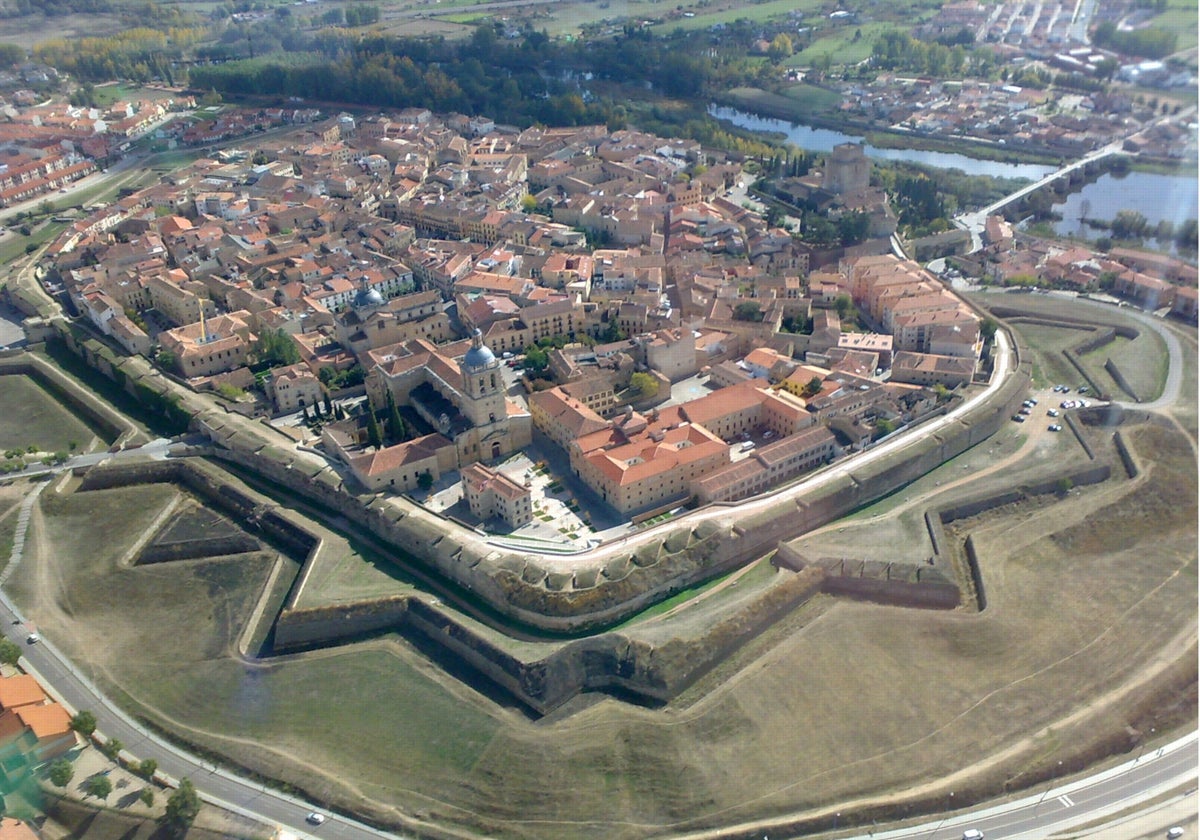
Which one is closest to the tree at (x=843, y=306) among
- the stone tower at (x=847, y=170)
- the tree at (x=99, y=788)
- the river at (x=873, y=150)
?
the stone tower at (x=847, y=170)

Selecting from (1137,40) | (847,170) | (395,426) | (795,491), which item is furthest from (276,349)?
(847,170)

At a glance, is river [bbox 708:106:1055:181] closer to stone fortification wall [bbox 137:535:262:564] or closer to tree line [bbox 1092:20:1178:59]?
tree line [bbox 1092:20:1178:59]

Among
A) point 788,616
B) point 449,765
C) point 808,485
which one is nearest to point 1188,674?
point 788,616

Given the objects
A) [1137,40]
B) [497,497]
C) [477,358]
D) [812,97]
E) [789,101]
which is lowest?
[497,497]

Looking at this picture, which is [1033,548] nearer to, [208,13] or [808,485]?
[808,485]

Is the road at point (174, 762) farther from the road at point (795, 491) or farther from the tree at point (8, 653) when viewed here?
the road at point (795, 491)

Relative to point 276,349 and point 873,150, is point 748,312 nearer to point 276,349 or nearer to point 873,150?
point 276,349

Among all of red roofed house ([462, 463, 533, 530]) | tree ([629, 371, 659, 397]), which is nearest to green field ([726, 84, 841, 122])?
tree ([629, 371, 659, 397])
